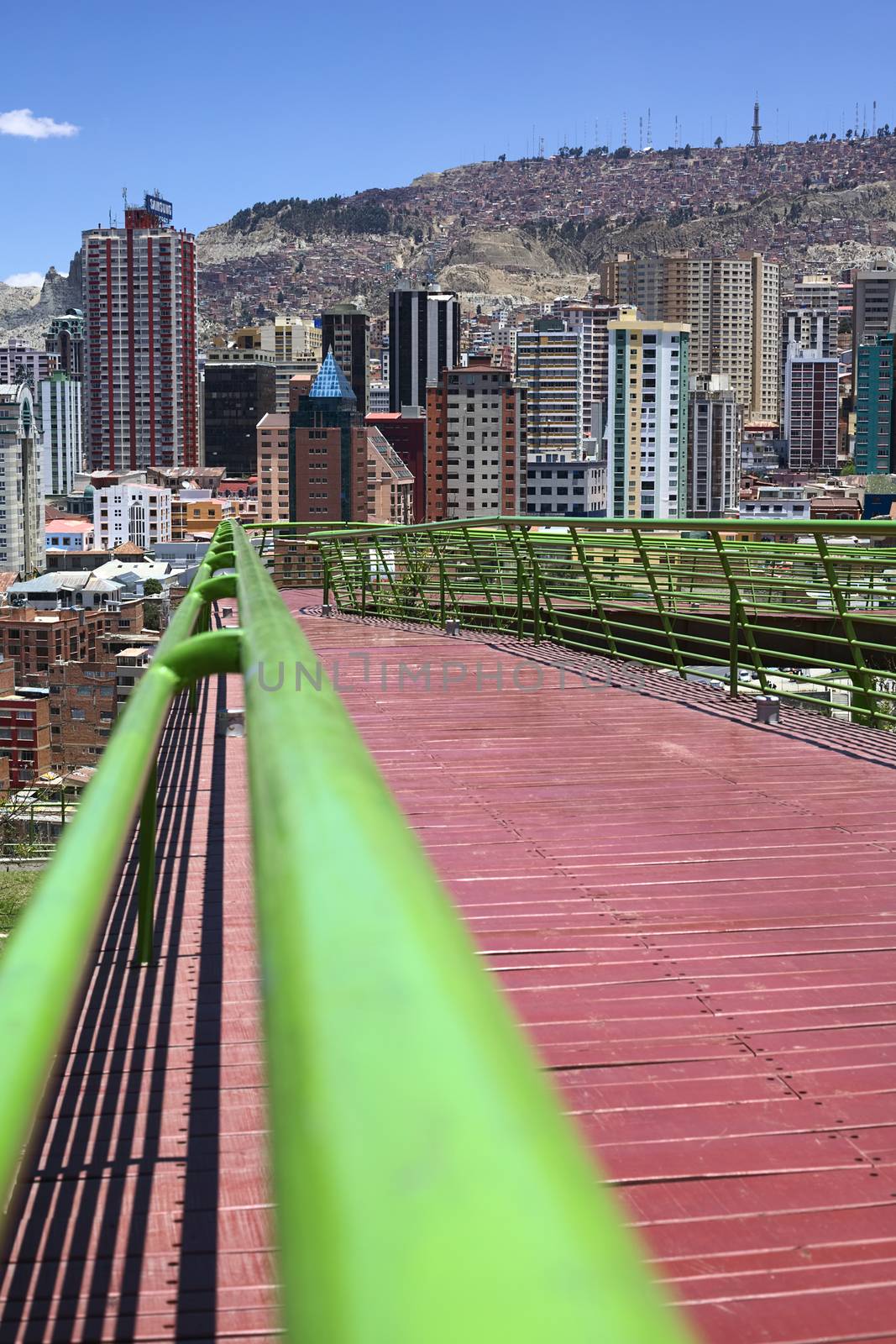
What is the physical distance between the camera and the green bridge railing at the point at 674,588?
7.50 metres

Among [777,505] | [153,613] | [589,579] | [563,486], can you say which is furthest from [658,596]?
[563,486]

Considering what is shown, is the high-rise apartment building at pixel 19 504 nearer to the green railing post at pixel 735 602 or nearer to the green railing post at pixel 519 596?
the green railing post at pixel 519 596

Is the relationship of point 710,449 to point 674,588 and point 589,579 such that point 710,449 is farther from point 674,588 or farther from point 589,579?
point 589,579

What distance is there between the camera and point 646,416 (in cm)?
13488

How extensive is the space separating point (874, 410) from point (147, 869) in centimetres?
17233

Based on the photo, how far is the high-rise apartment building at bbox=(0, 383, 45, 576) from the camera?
141250 millimetres

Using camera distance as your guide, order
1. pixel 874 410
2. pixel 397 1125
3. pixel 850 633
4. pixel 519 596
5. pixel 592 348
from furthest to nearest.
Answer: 1. pixel 592 348
2. pixel 874 410
3. pixel 519 596
4. pixel 850 633
5. pixel 397 1125

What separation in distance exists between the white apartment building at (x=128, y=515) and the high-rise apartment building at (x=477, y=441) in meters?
31.3

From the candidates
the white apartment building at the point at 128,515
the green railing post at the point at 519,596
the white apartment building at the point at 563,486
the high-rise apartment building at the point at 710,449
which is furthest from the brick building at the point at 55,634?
the high-rise apartment building at the point at 710,449

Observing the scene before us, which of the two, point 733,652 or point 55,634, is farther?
point 55,634

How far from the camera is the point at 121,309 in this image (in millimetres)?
197625

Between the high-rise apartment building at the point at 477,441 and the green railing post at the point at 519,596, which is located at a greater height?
the high-rise apartment building at the point at 477,441

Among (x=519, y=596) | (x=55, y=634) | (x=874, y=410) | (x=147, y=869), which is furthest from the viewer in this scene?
(x=874, y=410)

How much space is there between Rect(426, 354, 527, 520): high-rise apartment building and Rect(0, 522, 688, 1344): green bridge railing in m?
126
